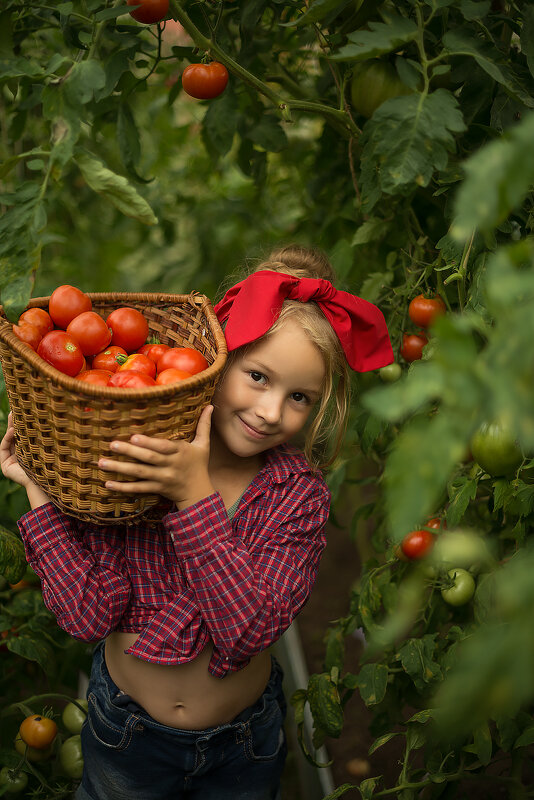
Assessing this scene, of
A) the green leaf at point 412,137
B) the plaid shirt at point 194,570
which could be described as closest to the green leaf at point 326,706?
the plaid shirt at point 194,570

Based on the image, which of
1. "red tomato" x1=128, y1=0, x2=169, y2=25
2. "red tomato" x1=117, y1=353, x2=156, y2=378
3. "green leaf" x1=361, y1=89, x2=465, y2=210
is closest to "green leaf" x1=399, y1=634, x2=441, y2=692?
"red tomato" x1=117, y1=353, x2=156, y2=378

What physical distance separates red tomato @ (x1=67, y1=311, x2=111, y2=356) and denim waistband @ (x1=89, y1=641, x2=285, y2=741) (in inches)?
25.4

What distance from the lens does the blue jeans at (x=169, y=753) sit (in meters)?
1.27

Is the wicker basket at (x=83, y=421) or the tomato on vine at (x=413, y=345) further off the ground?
the wicker basket at (x=83, y=421)

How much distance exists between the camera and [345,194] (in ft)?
5.95

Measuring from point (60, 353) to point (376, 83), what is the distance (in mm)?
752

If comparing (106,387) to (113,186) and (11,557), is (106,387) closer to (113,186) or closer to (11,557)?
(113,186)

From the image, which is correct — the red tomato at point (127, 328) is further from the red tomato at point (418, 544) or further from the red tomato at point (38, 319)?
the red tomato at point (418, 544)

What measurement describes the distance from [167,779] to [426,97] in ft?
4.13

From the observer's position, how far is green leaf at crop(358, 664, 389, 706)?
137 centimetres

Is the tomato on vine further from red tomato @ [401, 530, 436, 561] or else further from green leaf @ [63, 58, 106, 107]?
green leaf @ [63, 58, 106, 107]

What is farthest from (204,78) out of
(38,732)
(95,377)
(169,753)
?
(38,732)

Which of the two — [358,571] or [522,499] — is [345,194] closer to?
[522,499]

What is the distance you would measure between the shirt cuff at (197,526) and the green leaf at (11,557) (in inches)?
13.4
